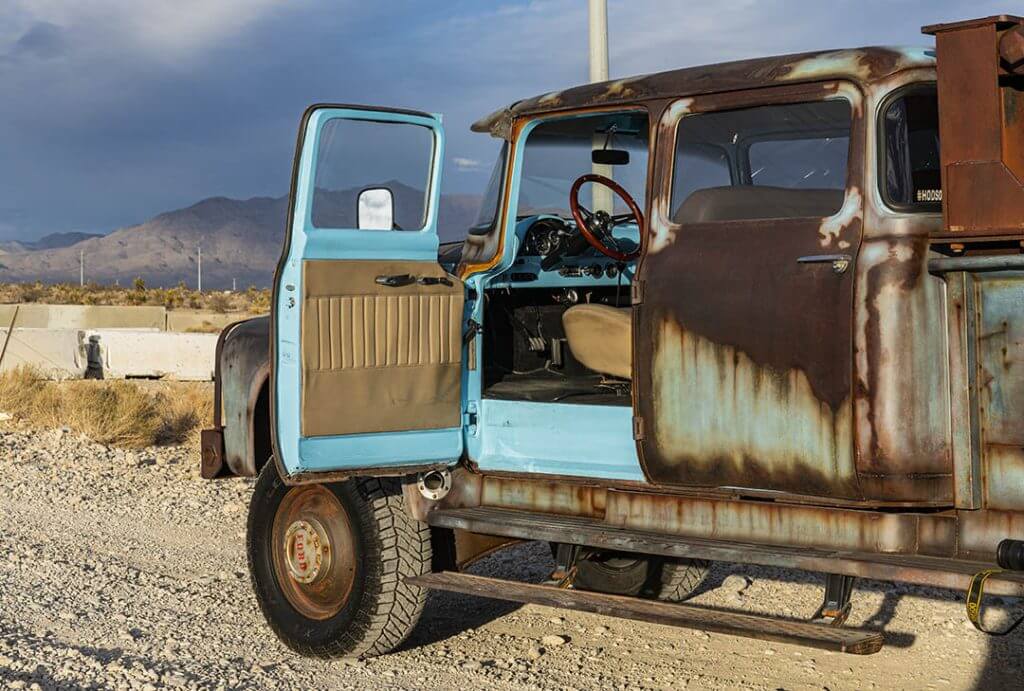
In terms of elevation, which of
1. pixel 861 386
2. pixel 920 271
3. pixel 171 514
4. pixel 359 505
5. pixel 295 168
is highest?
pixel 295 168

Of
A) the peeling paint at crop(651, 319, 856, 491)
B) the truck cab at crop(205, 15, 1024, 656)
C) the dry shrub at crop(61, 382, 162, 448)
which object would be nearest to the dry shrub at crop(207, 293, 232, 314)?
the dry shrub at crop(61, 382, 162, 448)

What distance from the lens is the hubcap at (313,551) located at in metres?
6.04

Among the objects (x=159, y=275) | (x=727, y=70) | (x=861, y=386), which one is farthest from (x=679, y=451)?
(x=159, y=275)

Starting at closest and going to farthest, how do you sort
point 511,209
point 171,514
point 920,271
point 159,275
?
point 920,271
point 511,209
point 171,514
point 159,275

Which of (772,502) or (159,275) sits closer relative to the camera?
(772,502)

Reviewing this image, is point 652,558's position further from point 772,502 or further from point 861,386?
point 861,386

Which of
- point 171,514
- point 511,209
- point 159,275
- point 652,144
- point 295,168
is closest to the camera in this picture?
point 652,144

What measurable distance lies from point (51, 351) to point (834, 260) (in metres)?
17.3

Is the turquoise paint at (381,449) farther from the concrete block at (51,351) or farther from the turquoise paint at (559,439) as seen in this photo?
the concrete block at (51,351)

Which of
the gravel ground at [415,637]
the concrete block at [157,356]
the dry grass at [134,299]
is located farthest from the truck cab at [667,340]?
the dry grass at [134,299]

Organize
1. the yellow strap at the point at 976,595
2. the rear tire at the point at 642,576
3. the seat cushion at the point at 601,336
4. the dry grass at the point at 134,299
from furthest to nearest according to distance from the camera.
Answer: the dry grass at the point at 134,299 < the rear tire at the point at 642,576 < the seat cushion at the point at 601,336 < the yellow strap at the point at 976,595

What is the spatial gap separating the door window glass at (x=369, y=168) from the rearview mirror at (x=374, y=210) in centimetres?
3

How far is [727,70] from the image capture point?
5.04 meters

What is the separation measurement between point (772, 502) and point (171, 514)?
19.4 feet
